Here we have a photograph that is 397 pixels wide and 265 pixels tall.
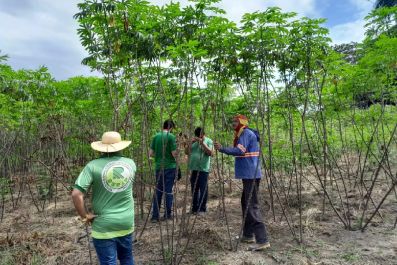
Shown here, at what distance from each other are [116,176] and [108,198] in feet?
0.64

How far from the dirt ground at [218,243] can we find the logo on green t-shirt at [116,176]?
106 cm

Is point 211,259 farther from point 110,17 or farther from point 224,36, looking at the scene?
Answer: point 110,17

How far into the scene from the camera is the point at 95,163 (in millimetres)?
2758

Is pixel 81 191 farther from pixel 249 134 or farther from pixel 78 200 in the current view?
pixel 249 134

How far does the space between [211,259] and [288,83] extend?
262cm

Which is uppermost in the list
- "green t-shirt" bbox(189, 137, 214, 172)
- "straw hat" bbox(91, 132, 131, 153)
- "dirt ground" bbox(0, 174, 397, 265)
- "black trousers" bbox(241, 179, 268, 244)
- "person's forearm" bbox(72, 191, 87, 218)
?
"straw hat" bbox(91, 132, 131, 153)

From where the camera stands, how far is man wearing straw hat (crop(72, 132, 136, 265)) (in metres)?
2.71

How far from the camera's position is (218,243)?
431 cm

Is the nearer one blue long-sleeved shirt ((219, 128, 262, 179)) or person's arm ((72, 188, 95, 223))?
person's arm ((72, 188, 95, 223))

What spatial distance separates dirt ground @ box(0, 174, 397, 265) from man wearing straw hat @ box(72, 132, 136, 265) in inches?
36.4

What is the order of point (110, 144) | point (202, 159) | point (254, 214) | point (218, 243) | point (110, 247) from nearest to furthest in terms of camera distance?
point (110, 247)
point (110, 144)
point (254, 214)
point (218, 243)
point (202, 159)

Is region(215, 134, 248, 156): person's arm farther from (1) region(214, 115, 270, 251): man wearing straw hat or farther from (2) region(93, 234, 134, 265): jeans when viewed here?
(2) region(93, 234, 134, 265): jeans

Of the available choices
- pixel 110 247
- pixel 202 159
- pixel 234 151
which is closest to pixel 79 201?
pixel 110 247

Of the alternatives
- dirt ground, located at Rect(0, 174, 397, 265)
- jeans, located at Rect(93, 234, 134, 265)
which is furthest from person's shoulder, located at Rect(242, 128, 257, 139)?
jeans, located at Rect(93, 234, 134, 265)
